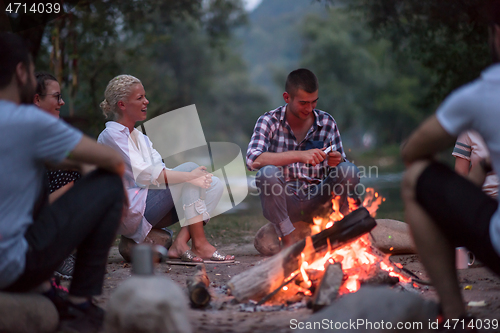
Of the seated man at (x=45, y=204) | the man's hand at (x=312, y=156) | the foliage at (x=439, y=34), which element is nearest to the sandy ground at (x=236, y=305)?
the seated man at (x=45, y=204)

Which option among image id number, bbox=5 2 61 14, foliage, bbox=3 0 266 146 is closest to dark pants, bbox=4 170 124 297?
foliage, bbox=3 0 266 146

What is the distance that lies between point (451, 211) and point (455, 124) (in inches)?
15.7

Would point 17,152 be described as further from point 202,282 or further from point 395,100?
point 395,100

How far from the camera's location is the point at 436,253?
90.9 inches

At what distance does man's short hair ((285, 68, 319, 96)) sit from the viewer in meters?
4.39

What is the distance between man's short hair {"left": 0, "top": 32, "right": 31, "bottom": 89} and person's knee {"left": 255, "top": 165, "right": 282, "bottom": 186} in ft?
7.79

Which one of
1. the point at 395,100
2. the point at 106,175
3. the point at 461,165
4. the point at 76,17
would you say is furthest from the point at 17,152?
the point at 395,100

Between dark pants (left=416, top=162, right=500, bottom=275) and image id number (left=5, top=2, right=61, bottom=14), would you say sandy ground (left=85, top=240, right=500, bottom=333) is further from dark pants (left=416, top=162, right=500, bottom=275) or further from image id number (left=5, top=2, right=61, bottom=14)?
image id number (left=5, top=2, right=61, bottom=14)

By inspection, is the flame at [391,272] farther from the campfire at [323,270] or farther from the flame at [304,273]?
the flame at [304,273]

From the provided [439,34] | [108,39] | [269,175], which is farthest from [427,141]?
[108,39]

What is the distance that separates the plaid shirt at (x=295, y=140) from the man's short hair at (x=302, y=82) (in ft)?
1.08

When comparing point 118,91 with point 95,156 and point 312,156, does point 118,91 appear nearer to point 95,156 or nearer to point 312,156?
point 312,156

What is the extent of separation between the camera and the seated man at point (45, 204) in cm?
221

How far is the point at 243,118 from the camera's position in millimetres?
55281
